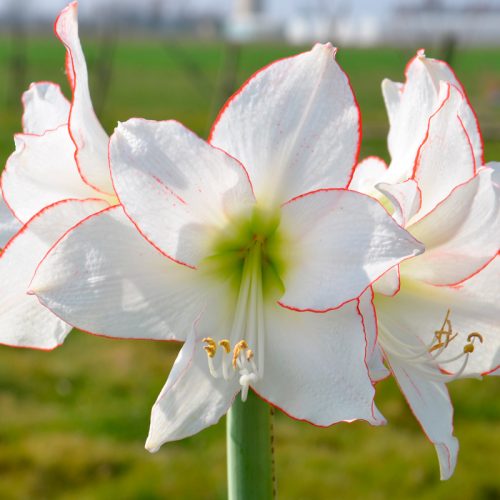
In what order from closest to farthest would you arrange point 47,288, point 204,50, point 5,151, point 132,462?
point 47,288 < point 132,462 < point 5,151 < point 204,50

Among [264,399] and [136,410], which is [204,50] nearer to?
[136,410]

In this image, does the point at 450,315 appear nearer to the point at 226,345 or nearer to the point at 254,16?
the point at 226,345

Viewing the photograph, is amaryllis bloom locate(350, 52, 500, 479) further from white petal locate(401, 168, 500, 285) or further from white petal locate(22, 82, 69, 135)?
white petal locate(22, 82, 69, 135)

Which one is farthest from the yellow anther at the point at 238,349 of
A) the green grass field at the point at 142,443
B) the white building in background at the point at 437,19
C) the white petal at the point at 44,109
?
the white building in background at the point at 437,19

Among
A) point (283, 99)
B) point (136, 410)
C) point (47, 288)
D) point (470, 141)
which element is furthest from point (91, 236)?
point (136, 410)

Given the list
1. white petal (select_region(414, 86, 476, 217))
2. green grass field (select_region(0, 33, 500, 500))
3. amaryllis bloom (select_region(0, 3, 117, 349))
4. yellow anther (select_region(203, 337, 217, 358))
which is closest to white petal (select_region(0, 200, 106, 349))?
amaryllis bloom (select_region(0, 3, 117, 349))

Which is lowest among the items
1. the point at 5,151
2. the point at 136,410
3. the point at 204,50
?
the point at 204,50
